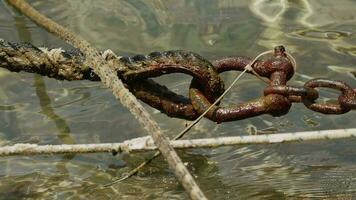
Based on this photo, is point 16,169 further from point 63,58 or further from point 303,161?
point 303,161

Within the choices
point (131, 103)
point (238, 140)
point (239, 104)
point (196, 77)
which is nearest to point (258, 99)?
point (239, 104)

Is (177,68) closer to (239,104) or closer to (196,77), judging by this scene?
(196,77)

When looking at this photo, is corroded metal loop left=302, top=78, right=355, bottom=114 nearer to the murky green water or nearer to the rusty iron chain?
the rusty iron chain

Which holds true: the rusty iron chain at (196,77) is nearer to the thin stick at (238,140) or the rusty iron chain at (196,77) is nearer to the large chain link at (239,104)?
the large chain link at (239,104)

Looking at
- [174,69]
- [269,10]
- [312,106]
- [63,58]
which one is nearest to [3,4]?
[269,10]

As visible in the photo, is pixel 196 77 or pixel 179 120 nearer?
pixel 196 77

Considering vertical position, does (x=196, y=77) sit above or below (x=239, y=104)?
above

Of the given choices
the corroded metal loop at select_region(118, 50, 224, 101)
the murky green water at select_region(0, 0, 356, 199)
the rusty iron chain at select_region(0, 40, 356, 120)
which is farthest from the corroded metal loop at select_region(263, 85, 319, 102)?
the murky green water at select_region(0, 0, 356, 199)
